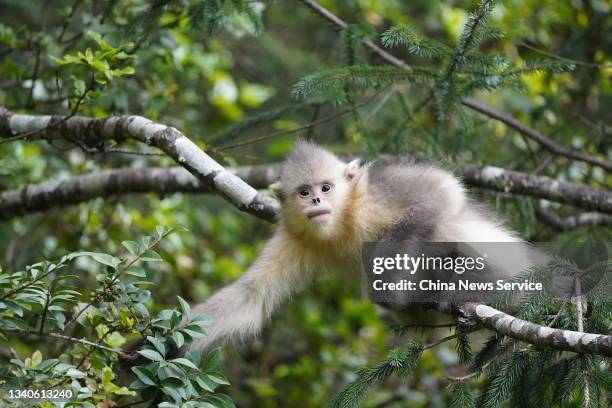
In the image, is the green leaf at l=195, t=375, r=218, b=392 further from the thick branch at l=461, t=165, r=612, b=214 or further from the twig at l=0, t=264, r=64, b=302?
the thick branch at l=461, t=165, r=612, b=214

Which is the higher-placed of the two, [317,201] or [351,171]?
[351,171]

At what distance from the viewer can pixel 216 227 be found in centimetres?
902

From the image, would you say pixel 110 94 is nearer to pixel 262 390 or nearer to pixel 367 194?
pixel 367 194

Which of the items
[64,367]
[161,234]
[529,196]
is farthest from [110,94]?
[529,196]

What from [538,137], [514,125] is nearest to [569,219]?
[538,137]

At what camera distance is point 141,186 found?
579 centimetres

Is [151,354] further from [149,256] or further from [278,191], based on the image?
[278,191]

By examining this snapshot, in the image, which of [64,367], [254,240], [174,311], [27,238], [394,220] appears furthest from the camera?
[254,240]

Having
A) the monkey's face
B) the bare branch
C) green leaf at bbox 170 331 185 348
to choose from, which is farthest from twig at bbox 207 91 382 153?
the bare branch

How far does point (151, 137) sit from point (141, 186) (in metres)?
1.50

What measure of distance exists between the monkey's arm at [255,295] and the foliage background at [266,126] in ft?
1.90

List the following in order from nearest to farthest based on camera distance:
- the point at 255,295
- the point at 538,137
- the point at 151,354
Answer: the point at 151,354
the point at 255,295
the point at 538,137

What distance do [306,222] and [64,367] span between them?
6.20 ft

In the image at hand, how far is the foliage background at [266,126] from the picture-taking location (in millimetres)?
5668
